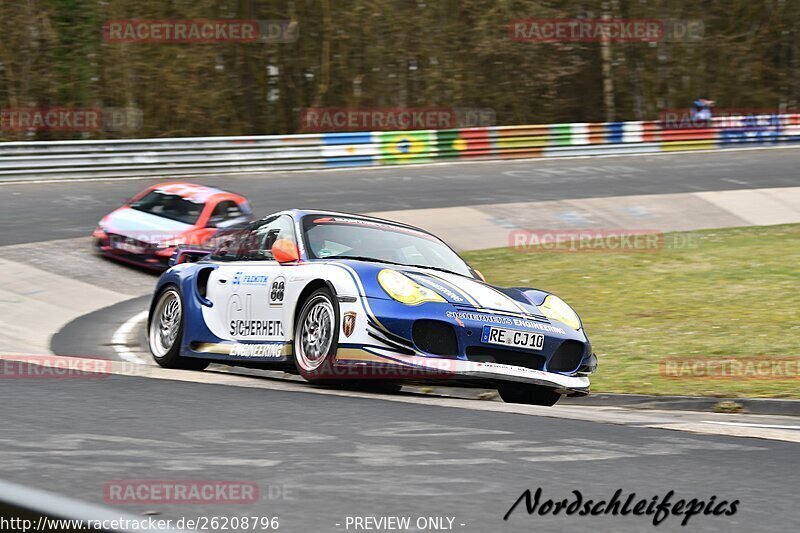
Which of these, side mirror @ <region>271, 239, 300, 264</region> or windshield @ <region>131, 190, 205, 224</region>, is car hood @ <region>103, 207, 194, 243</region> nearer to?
windshield @ <region>131, 190, 205, 224</region>

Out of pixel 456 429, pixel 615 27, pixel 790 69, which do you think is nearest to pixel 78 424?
pixel 456 429

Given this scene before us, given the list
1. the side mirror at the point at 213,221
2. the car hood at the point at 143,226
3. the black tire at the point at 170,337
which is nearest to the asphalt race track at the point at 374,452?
the black tire at the point at 170,337

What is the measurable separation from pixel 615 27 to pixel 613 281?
26.5 m

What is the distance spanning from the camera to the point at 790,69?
43.9 metres

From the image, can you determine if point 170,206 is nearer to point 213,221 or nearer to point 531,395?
point 213,221

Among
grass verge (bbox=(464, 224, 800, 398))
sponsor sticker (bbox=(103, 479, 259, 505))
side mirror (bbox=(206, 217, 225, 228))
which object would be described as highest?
sponsor sticker (bbox=(103, 479, 259, 505))

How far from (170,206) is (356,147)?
12.0 metres

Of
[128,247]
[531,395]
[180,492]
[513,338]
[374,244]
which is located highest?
[374,244]

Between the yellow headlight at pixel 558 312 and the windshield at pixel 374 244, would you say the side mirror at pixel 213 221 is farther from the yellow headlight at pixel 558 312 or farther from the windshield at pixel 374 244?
the yellow headlight at pixel 558 312

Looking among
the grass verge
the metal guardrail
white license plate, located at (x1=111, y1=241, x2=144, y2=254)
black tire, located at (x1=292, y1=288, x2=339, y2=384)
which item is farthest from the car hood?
black tire, located at (x1=292, y1=288, x2=339, y2=384)

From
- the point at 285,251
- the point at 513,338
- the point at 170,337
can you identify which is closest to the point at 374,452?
the point at 513,338

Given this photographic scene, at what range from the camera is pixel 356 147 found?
28891 millimetres

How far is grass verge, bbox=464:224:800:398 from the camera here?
9234 mm

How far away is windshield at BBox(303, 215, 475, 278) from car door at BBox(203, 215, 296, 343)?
0.81 feet
